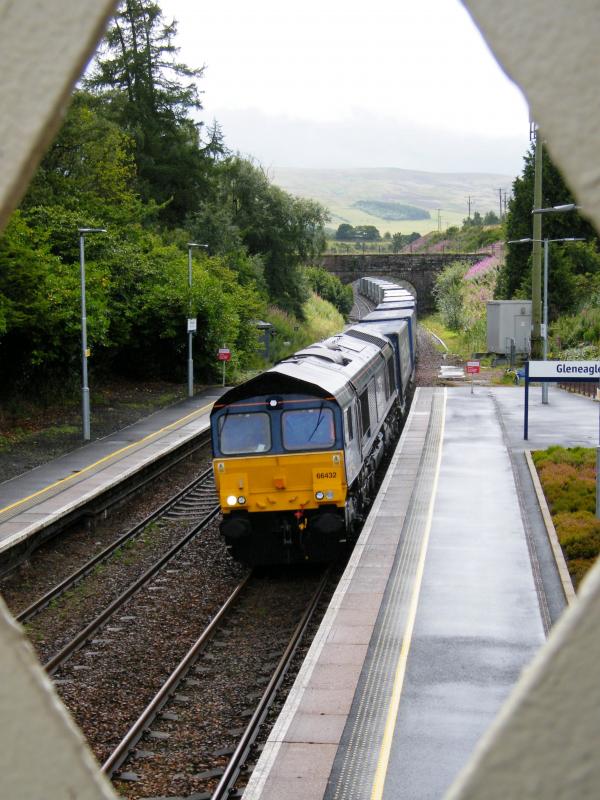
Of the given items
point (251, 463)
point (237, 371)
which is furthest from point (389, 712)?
point (237, 371)

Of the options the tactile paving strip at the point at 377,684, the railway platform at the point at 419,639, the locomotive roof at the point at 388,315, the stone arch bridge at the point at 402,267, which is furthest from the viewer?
the stone arch bridge at the point at 402,267

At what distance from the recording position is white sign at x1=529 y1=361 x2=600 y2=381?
19.6 m

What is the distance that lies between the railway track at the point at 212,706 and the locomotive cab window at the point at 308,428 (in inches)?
89.5

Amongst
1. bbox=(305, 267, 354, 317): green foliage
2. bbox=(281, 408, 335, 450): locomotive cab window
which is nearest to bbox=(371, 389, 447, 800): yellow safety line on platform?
bbox=(281, 408, 335, 450): locomotive cab window

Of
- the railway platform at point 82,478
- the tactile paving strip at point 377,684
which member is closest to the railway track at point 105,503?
the railway platform at point 82,478

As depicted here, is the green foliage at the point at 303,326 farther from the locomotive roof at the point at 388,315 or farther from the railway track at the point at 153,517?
the railway track at the point at 153,517

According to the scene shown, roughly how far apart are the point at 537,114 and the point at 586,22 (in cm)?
9

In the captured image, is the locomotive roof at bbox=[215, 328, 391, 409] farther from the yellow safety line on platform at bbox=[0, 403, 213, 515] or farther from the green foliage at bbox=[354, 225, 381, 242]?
the green foliage at bbox=[354, 225, 381, 242]

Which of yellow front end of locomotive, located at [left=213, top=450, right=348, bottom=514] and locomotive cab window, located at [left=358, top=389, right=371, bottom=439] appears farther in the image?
locomotive cab window, located at [left=358, top=389, right=371, bottom=439]

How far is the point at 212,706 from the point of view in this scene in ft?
35.2

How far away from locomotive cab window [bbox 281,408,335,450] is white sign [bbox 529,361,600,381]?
7.76 meters

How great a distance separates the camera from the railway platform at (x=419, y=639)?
8.01 metres

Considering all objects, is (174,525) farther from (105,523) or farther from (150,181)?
(150,181)

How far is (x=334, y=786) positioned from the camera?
7.79m
